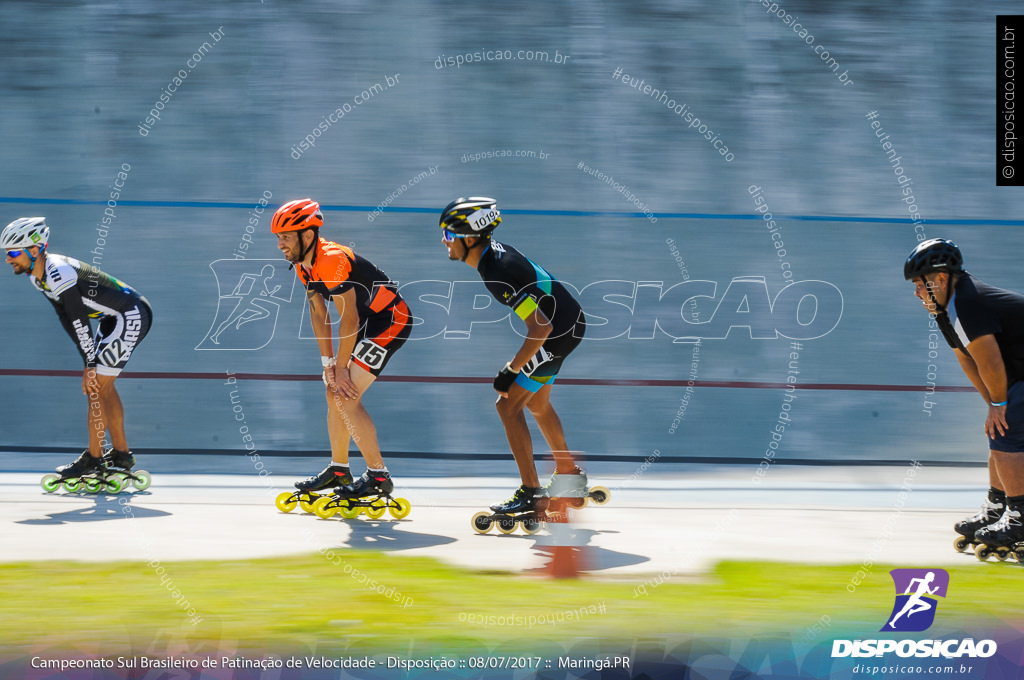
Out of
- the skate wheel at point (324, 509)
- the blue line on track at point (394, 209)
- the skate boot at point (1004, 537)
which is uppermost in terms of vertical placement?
the blue line on track at point (394, 209)

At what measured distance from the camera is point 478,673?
3.20 m

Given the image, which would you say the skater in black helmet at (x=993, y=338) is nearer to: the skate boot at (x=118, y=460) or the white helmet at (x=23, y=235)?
the skate boot at (x=118, y=460)

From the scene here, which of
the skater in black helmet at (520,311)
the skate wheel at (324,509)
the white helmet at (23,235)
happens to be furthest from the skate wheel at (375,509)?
the white helmet at (23,235)

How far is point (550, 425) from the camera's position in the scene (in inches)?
203

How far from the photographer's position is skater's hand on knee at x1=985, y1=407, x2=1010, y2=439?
4.24m

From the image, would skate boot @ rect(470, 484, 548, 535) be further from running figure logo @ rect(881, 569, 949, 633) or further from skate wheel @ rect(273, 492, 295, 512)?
running figure logo @ rect(881, 569, 949, 633)

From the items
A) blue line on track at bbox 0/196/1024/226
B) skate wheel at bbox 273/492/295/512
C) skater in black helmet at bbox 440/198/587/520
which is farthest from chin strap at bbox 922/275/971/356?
blue line on track at bbox 0/196/1024/226

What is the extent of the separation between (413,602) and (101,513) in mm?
2243

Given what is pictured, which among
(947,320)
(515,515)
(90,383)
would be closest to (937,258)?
(947,320)

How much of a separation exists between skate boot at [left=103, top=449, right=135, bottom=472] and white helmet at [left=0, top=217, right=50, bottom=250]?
48.4 inches

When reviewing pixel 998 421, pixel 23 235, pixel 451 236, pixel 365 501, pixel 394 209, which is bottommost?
pixel 365 501

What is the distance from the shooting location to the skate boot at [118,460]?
5730mm

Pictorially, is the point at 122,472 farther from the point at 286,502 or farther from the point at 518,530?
the point at 518,530

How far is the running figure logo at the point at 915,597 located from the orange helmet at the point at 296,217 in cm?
320
